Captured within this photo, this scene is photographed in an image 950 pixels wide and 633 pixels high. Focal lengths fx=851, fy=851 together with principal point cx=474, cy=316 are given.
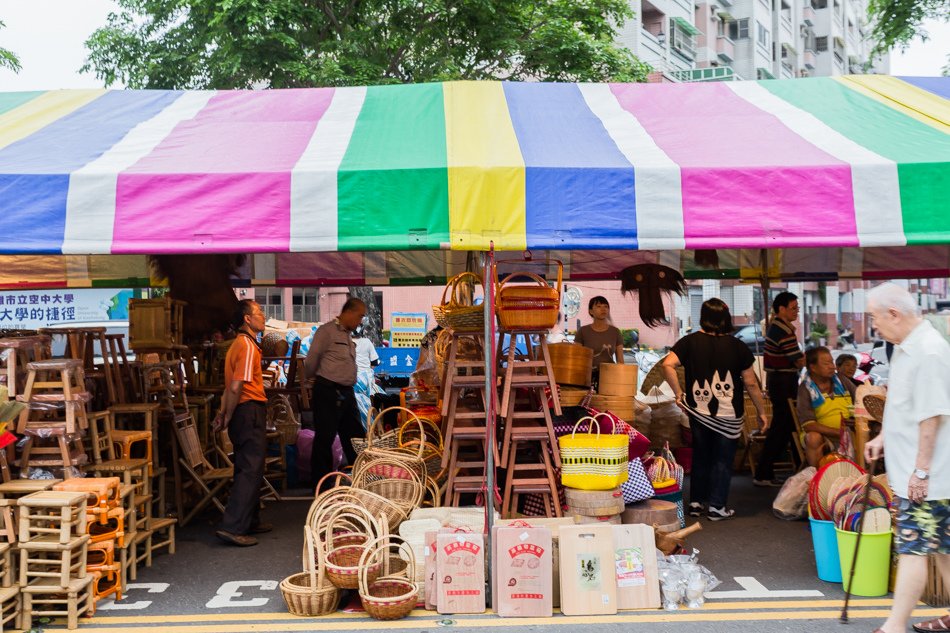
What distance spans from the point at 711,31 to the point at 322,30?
1037 inches

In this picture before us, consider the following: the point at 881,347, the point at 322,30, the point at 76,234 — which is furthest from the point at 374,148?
the point at 881,347

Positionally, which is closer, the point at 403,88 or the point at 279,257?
the point at 403,88

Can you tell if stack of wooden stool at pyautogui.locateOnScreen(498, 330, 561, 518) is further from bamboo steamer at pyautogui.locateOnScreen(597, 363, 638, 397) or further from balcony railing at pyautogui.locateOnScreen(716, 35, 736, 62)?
balcony railing at pyautogui.locateOnScreen(716, 35, 736, 62)

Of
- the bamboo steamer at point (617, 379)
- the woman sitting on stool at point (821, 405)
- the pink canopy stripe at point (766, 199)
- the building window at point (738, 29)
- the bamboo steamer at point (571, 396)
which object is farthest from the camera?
the building window at point (738, 29)

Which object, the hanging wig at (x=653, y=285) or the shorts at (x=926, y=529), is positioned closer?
the shorts at (x=926, y=529)

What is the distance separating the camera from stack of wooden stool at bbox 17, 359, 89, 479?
5359 millimetres

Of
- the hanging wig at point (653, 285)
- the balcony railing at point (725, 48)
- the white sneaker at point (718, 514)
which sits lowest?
the white sneaker at point (718, 514)

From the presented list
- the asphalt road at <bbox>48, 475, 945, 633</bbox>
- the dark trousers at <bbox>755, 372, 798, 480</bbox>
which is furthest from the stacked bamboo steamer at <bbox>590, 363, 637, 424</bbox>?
Result: the dark trousers at <bbox>755, 372, 798, 480</bbox>

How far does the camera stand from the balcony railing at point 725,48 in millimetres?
38156

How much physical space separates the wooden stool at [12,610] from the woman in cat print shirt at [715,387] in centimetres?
477

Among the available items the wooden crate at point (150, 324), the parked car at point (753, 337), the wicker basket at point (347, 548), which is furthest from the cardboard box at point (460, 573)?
the parked car at point (753, 337)

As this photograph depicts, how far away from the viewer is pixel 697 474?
23.8 feet

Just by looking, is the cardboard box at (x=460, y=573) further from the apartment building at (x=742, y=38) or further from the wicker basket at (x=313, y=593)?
the apartment building at (x=742, y=38)

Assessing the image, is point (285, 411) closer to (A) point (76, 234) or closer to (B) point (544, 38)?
(A) point (76, 234)
